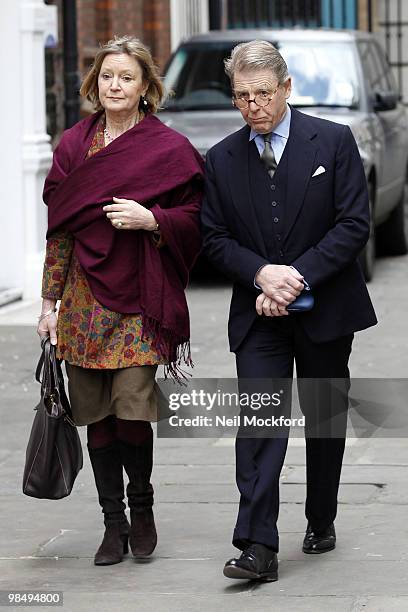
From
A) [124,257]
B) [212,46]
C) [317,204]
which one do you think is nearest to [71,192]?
[124,257]

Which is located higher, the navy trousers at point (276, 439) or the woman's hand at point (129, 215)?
the woman's hand at point (129, 215)

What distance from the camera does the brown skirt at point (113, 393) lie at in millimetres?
5430

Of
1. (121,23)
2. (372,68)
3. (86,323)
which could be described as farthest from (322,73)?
(86,323)

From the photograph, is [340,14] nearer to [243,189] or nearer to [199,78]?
[199,78]

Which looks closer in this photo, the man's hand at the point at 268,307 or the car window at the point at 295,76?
the man's hand at the point at 268,307

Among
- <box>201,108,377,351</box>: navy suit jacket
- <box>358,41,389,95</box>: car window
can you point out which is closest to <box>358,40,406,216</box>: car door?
<box>358,41,389,95</box>: car window

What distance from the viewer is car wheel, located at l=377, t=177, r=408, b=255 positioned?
14445 millimetres

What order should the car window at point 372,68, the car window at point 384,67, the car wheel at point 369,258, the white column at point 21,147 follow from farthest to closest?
1. the car window at point 384,67
2. the car window at point 372,68
3. the car wheel at point 369,258
4. the white column at point 21,147

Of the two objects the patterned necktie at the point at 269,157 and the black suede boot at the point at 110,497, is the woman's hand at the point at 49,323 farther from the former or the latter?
the patterned necktie at the point at 269,157

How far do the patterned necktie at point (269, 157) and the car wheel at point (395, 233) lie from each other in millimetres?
9084

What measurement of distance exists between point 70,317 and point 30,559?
0.90 meters

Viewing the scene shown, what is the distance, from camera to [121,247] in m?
5.45

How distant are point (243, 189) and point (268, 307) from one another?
16.7 inches

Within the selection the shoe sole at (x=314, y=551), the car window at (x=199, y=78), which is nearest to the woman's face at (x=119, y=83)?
the shoe sole at (x=314, y=551)
